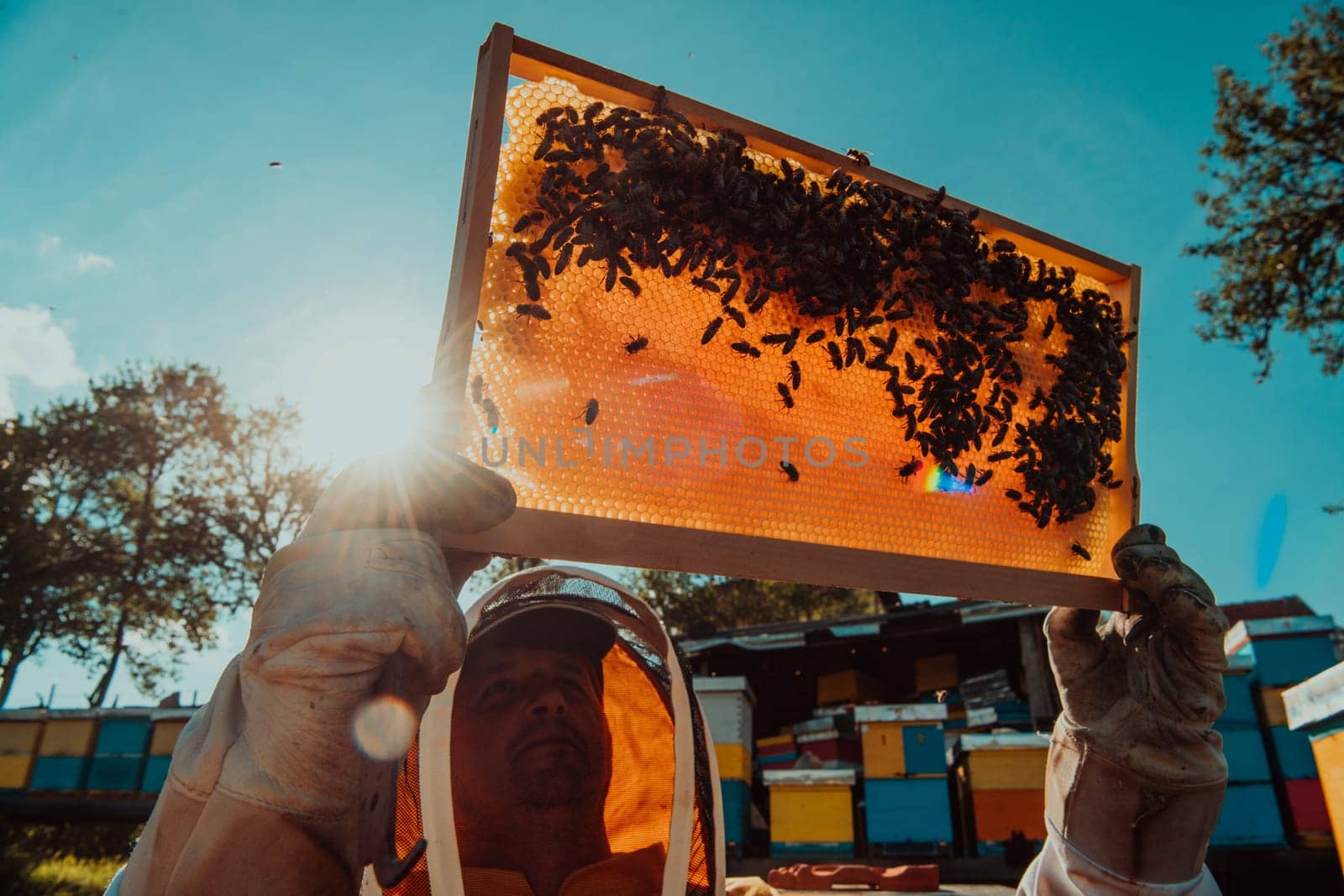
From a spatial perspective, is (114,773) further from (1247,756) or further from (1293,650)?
(1293,650)

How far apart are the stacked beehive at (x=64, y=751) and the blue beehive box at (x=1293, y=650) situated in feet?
61.7

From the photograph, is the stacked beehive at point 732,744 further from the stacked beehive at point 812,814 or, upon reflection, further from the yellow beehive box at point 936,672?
the yellow beehive box at point 936,672

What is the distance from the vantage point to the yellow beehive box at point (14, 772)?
14.8m

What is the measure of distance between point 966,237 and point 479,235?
195cm

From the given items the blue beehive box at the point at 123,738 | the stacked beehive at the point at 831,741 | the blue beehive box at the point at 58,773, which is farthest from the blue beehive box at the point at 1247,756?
the blue beehive box at the point at 58,773

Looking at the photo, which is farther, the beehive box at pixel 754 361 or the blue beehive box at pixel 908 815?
the blue beehive box at pixel 908 815

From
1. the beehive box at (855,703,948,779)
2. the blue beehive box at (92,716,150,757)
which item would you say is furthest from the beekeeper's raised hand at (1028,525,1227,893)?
the blue beehive box at (92,716,150,757)

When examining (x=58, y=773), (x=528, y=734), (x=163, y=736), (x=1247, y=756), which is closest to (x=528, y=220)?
(x=528, y=734)

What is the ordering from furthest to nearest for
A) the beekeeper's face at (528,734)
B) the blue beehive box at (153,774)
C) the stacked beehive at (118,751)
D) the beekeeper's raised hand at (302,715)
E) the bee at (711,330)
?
1. the stacked beehive at (118,751)
2. the blue beehive box at (153,774)
3. the beekeeper's face at (528,734)
4. the bee at (711,330)
5. the beekeeper's raised hand at (302,715)

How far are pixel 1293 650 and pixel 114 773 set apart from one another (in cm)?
1893

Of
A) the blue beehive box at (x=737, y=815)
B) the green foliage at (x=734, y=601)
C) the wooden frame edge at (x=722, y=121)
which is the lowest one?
the blue beehive box at (x=737, y=815)

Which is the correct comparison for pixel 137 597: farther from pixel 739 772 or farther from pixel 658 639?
pixel 658 639

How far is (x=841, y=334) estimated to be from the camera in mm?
2928

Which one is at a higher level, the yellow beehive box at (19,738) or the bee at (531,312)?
the bee at (531,312)
